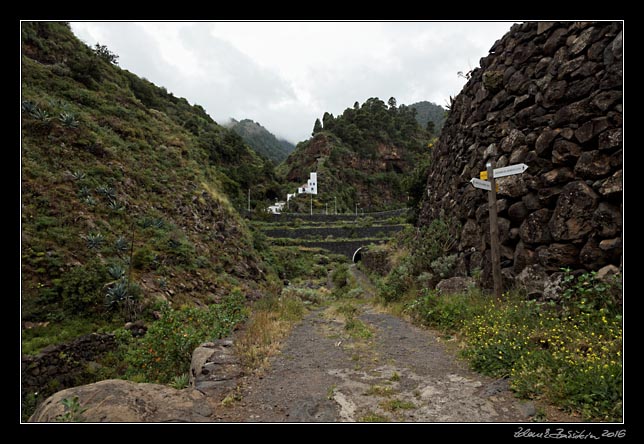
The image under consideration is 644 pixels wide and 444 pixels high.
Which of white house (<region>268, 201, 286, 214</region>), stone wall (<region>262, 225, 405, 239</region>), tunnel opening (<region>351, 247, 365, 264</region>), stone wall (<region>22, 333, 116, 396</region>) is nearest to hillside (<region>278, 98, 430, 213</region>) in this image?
white house (<region>268, 201, 286, 214</region>)

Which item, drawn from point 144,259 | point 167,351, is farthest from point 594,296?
point 144,259

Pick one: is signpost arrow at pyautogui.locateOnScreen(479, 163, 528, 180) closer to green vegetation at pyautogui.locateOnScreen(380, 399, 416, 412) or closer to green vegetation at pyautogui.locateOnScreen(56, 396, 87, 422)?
green vegetation at pyautogui.locateOnScreen(380, 399, 416, 412)

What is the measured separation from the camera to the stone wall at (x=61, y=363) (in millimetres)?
6422

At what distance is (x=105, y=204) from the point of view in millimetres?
12438

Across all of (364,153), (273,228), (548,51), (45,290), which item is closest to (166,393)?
(45,290)

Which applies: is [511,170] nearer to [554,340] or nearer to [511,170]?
[511,170]

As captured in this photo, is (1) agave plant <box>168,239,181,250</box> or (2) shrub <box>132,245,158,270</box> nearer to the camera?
(2) shrub <box>132,245,158,270</box>

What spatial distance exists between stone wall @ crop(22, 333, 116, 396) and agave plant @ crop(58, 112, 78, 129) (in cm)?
1153

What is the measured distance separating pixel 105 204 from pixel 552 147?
15012 millimetres

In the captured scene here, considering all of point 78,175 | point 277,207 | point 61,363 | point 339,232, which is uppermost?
point 277,207

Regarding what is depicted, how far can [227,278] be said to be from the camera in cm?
1423

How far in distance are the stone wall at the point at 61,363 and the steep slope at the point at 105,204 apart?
0.89 metres

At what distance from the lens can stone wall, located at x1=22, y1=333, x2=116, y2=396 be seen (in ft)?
21.1

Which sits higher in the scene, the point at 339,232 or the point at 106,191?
the point at 106,191
